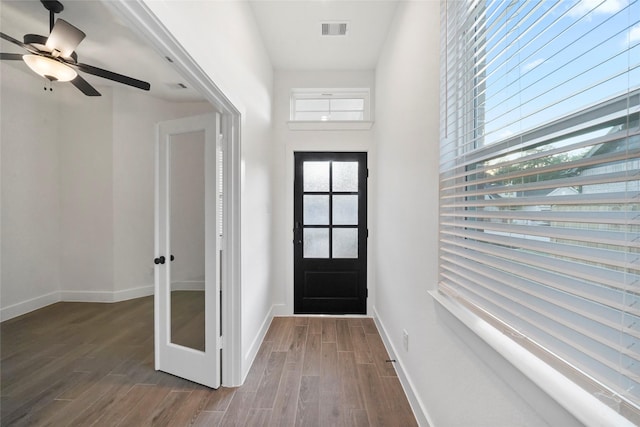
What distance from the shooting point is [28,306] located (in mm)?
3221

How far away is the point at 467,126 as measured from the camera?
1.20 meters

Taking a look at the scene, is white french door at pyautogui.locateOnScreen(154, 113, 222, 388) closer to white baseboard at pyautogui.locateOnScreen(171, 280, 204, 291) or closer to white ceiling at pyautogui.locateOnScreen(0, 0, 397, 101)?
white baseboard at pyautogui.locateOnScreen(171, 280, 204, 291)

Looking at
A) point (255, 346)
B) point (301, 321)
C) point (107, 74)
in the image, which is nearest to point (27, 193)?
point (107, 74)

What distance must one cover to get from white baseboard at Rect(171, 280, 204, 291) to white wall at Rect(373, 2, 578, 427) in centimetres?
155

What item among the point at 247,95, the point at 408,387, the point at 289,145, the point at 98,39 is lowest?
the point at 408,387

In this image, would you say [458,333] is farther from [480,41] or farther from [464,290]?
[480,41]

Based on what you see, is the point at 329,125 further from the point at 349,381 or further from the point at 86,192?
the point at 86,192

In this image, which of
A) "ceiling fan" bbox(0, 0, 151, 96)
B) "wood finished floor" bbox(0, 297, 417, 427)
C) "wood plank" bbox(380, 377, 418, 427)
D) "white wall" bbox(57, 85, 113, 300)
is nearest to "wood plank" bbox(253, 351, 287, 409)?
"wood finished floor" bbox(0, 297, 417, 427)

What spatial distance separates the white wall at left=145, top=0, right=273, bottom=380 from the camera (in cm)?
128

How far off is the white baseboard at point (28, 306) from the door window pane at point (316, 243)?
346 centimetres

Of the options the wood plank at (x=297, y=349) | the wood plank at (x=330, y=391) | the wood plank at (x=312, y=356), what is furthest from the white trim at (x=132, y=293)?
the wood plank at (x=330, y=391)

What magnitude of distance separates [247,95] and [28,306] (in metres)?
3.84

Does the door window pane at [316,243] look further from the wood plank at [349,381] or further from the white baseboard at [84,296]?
the white baseboard at [84,296]

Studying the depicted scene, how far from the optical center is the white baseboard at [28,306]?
9.81ft
